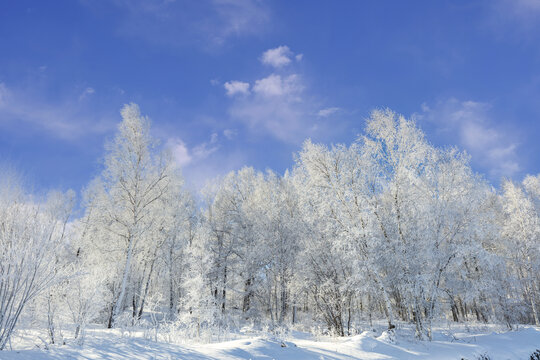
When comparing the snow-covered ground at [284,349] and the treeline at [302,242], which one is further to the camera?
the treeline at [302,242]

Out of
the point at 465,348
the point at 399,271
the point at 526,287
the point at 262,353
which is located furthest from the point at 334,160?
the point at 526,287

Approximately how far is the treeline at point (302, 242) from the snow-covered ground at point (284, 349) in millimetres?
1219

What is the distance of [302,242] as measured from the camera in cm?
1627

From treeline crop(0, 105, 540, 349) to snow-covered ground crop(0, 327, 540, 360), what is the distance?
1.22m

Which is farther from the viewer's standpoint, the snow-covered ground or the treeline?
the treeline

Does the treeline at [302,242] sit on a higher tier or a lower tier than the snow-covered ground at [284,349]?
higher

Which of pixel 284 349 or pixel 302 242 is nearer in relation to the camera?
pixel 284 349

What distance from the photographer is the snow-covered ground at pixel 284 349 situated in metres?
5.96

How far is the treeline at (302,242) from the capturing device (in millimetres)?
9352

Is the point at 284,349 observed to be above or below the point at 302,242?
below

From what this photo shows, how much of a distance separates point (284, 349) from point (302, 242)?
8.83 meters

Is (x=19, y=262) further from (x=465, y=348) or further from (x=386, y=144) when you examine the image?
(x=386, y=144)

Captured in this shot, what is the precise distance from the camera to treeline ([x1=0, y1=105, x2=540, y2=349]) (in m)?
9.35

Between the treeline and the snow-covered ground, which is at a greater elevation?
→ the treeline
